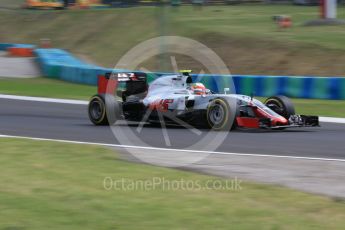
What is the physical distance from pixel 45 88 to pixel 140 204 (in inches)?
679

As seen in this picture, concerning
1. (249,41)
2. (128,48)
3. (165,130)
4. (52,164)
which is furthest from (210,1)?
(52,164)

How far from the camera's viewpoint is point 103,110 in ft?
45.8

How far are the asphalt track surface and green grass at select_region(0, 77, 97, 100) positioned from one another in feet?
17.2

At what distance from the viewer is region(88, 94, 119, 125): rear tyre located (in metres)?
13.8

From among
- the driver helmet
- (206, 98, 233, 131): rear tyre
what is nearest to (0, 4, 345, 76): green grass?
the driver helmet

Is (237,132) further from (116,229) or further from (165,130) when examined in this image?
(116,229)

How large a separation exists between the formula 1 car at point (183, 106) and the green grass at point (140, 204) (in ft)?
13.0

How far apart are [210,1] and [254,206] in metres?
45.1

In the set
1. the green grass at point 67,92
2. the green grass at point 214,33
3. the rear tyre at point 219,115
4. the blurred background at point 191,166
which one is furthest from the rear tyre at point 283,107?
the green grass at point 214,33

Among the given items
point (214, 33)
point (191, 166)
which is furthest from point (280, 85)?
point (214, 33)

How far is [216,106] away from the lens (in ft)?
40.5

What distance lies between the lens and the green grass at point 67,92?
16969 mm

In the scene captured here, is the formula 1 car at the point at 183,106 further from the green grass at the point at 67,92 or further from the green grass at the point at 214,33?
the green grass at the point at 214,33

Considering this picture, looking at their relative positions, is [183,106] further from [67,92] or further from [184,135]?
[67,92]
